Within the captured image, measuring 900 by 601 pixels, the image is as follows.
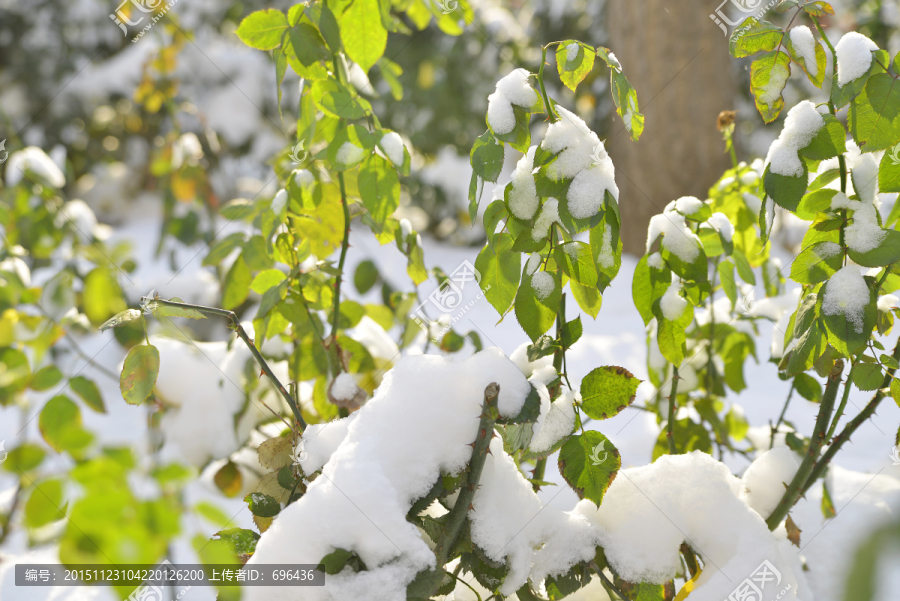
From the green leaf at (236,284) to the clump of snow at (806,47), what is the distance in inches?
29.6

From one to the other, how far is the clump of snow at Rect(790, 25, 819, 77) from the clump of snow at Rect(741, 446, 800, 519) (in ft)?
1.49

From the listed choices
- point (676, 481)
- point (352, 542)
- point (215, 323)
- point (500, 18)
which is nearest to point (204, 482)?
point (352, 542)

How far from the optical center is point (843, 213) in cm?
60

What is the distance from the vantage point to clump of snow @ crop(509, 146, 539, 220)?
567mm

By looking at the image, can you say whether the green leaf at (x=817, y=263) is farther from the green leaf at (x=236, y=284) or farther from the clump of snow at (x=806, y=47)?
the green leaf at (x=236, y=284)

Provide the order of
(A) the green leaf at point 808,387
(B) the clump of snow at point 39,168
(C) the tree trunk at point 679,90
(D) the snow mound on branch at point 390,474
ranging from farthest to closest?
1. (C) the tree trunk at point 679,90
2. (B) the clump of snow at point 39,168
3. (A) the green leaf at point 808,387
4. (D) the snow mound on branch at point 390,474

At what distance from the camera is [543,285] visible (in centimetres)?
57

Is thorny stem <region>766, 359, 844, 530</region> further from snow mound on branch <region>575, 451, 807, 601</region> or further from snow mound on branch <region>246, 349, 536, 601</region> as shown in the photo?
snow mound on branch <region>246, 349, 536, 601</region>

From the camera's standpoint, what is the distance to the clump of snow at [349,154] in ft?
2.31

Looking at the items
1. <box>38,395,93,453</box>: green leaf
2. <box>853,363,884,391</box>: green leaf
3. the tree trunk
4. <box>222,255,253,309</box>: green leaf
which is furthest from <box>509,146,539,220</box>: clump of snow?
the tree trunk

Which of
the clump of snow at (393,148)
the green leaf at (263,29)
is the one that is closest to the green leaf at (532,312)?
the clump of snow at (393,148)

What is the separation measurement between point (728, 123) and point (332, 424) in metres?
0.71

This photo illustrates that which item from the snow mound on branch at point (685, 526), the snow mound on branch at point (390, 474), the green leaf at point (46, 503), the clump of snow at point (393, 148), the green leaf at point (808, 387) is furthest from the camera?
the green leaf at point (808, 387)

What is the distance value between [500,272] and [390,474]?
218 millimetres
